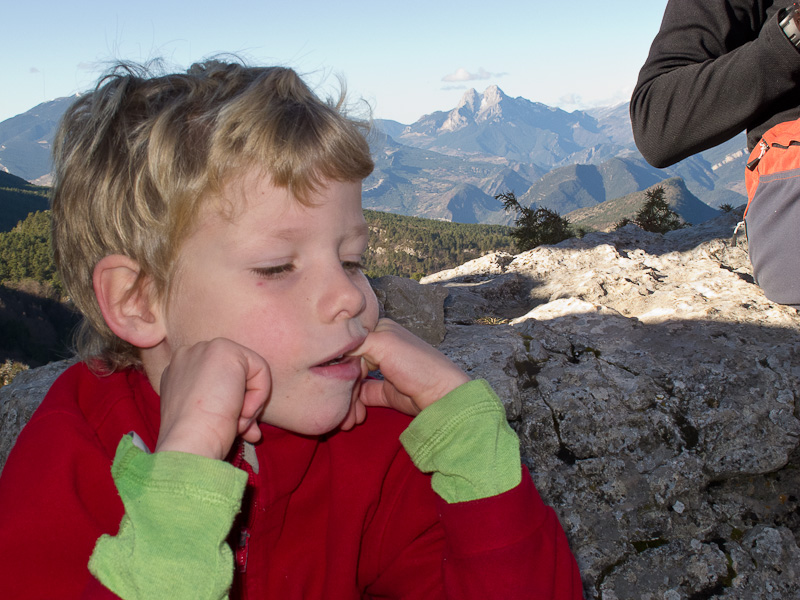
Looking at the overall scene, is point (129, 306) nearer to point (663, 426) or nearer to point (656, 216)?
point (663, 426)

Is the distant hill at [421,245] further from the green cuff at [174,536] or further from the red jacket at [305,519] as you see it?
the green cuff at [174,536]

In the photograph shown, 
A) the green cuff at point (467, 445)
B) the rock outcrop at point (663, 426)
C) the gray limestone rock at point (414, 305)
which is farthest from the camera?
the gray limestone rock at point (414, 305)

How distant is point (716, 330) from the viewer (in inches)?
123

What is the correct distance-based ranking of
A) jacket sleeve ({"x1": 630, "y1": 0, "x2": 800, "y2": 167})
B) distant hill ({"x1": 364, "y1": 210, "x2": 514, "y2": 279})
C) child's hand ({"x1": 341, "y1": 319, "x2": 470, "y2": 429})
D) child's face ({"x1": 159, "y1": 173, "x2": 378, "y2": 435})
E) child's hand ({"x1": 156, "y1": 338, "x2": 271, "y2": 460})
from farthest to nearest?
distant hill ({"x1": 364, "y1": 210, "x2": 514, "y2": 279})
jacket sleeve ({"x1": 630, "y1": 0, "x2": 800, "y2": 167})
child's hand ({"x1": 341, "y1": 319, "x2": 470, "y2": 429})
child's face ({"x1": 159, "y1": 173, "x2": 378, "y2": 435})
child's hand ({"x1": 156, "y1": 338, "x2": 271, "y2": 460})

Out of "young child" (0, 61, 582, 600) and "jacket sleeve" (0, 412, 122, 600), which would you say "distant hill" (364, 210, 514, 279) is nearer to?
"young child" (0, 61, 582, 600)

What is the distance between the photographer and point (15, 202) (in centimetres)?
6438

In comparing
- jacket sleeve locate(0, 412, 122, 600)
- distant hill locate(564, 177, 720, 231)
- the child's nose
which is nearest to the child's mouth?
the child's nose

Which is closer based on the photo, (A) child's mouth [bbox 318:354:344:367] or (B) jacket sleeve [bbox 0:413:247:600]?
(B) jacket sleeve [bbox 0:413:247:600]

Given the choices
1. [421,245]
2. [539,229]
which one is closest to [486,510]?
[539,229]

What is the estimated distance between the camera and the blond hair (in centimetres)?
134

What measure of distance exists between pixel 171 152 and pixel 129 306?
446 mm

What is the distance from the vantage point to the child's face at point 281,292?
4.25 feet

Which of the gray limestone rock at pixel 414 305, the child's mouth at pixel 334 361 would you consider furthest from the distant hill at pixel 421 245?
the child's mouth at pixel 334 361

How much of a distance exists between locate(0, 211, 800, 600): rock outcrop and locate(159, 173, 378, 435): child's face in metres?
1.57
